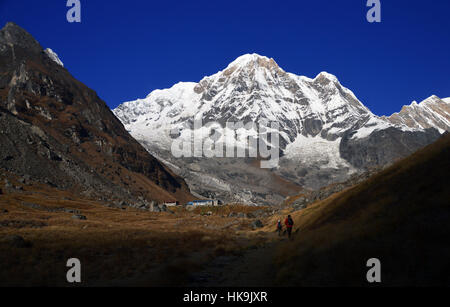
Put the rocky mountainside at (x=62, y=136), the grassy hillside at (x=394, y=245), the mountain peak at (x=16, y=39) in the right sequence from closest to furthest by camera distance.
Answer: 1. the grassy hillside at (x=394, y=245)
2. the rocky mountainside at (x=62, y=136)
3. the mountain peak at (x=16, y=39)

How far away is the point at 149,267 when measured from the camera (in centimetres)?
1833

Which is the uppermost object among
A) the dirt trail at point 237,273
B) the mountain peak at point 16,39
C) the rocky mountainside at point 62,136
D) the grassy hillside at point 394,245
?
the mountain peak at point 16,39

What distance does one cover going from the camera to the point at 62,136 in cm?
14288

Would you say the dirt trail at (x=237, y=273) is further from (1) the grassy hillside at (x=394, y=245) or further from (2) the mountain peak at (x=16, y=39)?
(2) the mountain peak at (x=16, y=39)

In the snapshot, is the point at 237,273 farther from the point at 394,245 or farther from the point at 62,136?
the point at 62,136

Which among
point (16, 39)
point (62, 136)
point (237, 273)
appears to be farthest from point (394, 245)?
point (16, 39)

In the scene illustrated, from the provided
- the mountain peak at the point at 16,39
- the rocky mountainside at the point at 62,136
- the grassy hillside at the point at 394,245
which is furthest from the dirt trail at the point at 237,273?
the mountain peak at the point at 16,39

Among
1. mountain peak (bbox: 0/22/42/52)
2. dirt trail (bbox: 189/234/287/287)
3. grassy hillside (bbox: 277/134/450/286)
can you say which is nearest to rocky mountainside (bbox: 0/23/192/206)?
mountain peak (bbox: 0/22/42/52)

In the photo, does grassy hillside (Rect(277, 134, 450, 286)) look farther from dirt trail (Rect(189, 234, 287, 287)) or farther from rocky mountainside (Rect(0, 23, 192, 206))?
rocky mountainside (Rect(0, 23, 192, 206))

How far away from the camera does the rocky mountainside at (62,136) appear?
11512 centimetres

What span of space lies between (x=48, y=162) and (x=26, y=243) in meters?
105
